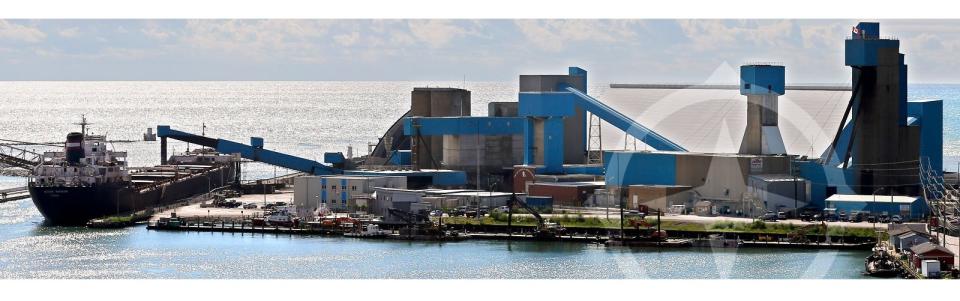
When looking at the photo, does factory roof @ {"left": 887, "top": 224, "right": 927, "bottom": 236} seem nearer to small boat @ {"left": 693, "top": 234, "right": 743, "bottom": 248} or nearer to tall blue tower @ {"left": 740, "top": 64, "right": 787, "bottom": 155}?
small boat @ {"left": 693, "top": 234, "right": 743, "bottom": 248}

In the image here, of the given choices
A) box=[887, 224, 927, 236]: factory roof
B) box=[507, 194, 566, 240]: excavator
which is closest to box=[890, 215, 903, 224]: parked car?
box=[887, 224, 927, 236]: factory roof

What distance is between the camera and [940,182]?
33.4 metres

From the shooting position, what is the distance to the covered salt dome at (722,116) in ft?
124

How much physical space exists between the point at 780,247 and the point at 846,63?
520 centimetres

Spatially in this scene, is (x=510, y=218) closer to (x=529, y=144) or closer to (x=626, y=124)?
(x=529, y=144)

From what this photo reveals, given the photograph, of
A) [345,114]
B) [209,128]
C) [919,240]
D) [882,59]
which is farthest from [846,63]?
[345,114]

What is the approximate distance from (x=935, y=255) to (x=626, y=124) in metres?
15.6

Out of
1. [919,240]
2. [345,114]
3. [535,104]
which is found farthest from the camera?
[345,114]

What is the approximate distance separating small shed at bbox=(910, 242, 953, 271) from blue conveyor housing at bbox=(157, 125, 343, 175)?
18.1 metres

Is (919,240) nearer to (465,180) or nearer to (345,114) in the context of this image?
(465,180)

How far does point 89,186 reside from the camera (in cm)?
3475

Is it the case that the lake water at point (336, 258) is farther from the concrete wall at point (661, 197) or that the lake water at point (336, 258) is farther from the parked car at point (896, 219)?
the concrete wall at point (661, 197)

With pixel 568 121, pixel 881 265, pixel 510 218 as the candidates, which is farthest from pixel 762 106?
pixel 881 265

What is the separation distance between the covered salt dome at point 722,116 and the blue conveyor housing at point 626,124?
811 mm
